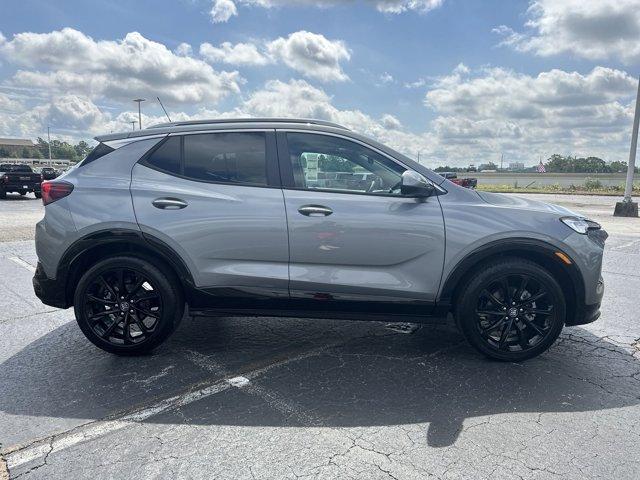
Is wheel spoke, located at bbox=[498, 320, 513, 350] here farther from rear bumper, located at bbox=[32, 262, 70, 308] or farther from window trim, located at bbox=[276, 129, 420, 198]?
rear bumper, located at bbox=[32, 262, 70, 308]

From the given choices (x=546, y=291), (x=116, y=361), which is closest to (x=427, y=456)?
(x=546, y=291)

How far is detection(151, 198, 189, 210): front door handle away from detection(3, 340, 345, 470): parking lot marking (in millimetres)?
1354

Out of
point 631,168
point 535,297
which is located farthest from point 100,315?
point 631,168

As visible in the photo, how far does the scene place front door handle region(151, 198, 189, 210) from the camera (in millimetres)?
3588

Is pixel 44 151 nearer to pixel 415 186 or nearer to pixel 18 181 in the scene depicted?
pixel 18 181

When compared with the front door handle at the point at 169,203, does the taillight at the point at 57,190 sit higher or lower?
higher

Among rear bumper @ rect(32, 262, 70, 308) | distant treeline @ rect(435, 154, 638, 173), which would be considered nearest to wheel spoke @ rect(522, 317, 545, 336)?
rear bumper @ rect(32, 262, 70, 308)

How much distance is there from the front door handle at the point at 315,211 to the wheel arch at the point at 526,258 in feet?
3.45

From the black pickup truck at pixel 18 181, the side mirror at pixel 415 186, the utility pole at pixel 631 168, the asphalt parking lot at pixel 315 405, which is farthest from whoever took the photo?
the black pickup truck at pixel 18 181

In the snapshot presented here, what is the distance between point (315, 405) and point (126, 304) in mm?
1745

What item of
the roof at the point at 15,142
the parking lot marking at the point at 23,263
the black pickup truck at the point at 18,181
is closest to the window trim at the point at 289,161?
the parking lot marking at the point at 23,263

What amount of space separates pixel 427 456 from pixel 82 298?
2806 millimetres

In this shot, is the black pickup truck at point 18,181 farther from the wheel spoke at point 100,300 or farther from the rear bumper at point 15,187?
the wheel spoke at point 100,300

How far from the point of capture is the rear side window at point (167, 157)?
12.2 feet
